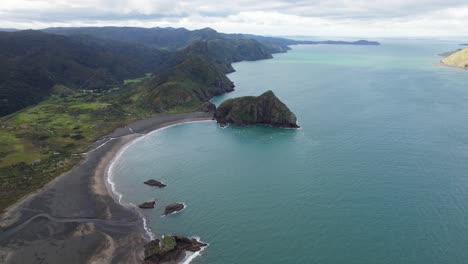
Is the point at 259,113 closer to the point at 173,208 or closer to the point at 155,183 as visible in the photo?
the point at 155,183

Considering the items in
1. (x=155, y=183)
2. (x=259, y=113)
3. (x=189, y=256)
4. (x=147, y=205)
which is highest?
(x=259, y=113)

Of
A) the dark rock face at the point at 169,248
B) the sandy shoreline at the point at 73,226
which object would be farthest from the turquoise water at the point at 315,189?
the sandy shoreline at the point at 73,226

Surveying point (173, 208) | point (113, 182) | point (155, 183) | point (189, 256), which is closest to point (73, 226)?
point (173, 208)

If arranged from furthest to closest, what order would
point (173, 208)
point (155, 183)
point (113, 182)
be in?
1. point (113, 182)
2. point (155, 183)
3. point (173, 208)

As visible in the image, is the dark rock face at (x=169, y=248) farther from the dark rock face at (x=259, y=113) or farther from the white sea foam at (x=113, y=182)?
the dark rock face at (x=259, y=113)

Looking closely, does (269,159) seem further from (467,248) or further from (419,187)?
(467,248)

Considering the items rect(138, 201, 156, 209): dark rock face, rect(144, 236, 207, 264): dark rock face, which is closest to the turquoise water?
rect(138, 201, 156, 209): dark rock face
